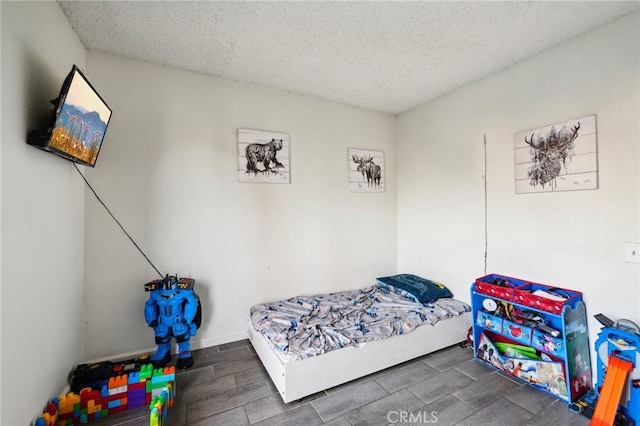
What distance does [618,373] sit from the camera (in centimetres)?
151

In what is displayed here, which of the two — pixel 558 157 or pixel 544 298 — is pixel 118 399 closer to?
pixel 544 298

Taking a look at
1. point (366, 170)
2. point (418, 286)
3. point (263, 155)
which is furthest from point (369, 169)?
point (418, 286)

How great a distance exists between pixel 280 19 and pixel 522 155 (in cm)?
221

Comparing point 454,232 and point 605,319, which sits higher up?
point 454,232

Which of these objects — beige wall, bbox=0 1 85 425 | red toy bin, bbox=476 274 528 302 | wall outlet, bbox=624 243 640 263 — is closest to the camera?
beige wall, bbox=0 1 85 425

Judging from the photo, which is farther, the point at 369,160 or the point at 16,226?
the point at 369,160

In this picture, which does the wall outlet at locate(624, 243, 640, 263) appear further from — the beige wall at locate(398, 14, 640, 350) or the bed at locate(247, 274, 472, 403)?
the bed at locate(247, 274, 472, 403)

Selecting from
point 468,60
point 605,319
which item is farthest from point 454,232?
point 468,60

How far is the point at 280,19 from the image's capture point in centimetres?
179

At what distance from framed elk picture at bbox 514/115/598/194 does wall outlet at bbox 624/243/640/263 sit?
0.42 meters

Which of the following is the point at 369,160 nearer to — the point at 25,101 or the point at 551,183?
the point at 551,183

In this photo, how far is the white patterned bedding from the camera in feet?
6.38

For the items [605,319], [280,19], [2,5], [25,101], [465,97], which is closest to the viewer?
[2,5]

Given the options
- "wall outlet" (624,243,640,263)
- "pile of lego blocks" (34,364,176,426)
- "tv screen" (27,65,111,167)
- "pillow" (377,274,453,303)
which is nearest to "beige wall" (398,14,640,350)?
"wall outlet" (624,243,640,263)
